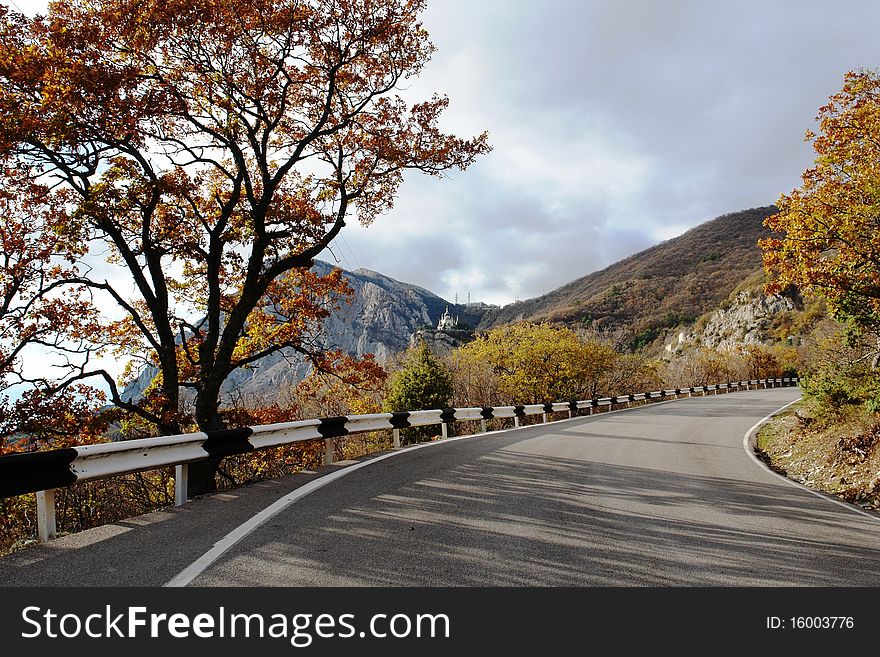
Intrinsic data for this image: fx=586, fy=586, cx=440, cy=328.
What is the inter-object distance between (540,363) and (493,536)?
3105cm

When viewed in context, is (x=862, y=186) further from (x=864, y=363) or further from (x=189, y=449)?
(x=189, y=449)

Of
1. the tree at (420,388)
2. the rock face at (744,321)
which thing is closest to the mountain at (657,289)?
the rock face at (744,321)

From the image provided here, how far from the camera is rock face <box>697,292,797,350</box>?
91806 mm

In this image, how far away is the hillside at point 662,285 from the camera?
126 m

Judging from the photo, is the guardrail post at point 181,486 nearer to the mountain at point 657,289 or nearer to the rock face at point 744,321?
the rock face at point 744,321

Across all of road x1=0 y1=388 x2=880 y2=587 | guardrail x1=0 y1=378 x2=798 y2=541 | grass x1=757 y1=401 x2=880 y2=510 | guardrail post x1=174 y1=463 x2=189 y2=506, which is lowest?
grass x1=757 y1=401 x2=880 y2=510

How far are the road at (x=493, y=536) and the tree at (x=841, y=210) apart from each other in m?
5.18

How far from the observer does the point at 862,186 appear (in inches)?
436

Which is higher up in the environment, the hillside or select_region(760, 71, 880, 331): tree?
the hillside

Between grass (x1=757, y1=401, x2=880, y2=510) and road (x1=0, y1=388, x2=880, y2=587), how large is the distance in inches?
31.0

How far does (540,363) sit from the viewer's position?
35.5 metres

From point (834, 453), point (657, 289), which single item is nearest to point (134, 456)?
point (834, 453)

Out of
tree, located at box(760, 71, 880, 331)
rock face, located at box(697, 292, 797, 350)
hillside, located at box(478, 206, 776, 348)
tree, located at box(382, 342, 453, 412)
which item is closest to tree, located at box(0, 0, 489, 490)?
tree, located at box(760, 71, 880, 331)

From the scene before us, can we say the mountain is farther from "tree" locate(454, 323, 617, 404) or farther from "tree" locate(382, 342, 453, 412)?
"tree" locate(382, 342, 453, 412)
